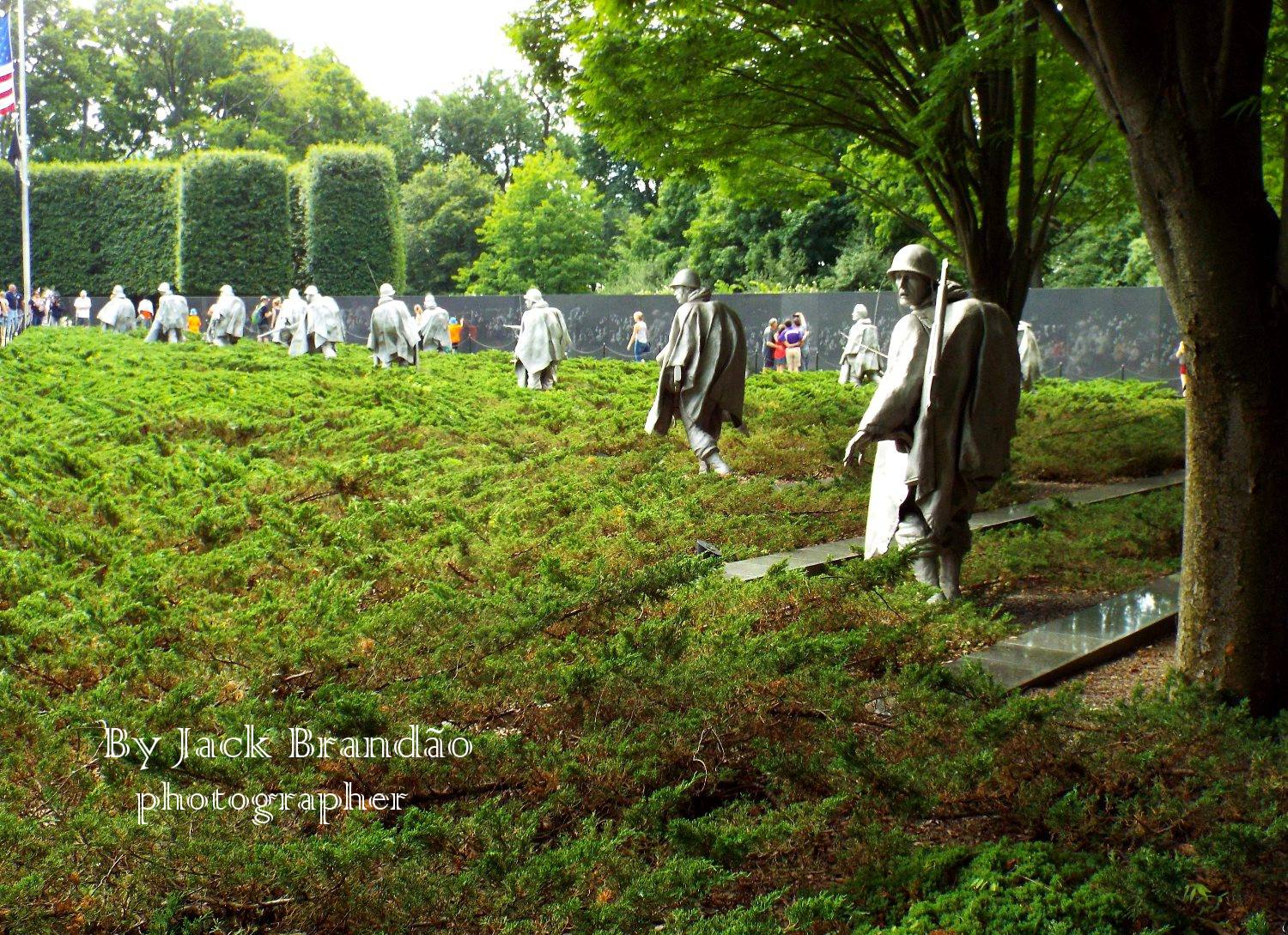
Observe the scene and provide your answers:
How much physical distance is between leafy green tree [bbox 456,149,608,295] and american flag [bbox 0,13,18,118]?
20812 mm

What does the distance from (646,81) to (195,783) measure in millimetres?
9721

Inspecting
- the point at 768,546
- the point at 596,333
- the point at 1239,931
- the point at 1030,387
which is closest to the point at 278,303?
the point at 596,333

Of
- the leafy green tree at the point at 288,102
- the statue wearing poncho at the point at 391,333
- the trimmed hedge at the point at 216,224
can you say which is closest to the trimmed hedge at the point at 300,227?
the trimmed hedge at the point at 216,224

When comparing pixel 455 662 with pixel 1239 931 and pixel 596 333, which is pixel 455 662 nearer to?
pixel 1239 931

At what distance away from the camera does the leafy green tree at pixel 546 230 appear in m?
48.6

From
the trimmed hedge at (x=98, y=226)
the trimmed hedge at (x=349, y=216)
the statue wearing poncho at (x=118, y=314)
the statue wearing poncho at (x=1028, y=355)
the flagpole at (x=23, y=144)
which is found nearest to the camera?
the statue wearing poncho at (x=1028, y=355)

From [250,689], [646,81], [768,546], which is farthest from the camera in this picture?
[646,81]

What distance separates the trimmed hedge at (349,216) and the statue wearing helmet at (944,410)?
1565 inches

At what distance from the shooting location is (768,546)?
819 centimetres

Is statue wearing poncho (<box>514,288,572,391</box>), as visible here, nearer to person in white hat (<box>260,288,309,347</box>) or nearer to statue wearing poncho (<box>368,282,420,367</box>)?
statue wearing poncho (<box>368,282,420,367</box>)

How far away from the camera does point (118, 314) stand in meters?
35.8

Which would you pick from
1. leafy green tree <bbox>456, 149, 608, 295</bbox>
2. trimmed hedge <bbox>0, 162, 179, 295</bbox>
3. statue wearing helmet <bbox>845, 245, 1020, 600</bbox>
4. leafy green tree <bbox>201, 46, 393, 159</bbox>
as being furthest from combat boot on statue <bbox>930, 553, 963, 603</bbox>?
leafy green tree <bbox>201, 46, 393, 159</bbox>

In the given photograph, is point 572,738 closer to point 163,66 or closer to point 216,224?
point 216,224

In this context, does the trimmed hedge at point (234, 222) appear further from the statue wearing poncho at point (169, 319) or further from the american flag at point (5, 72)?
the american flag at point (5, 72)
